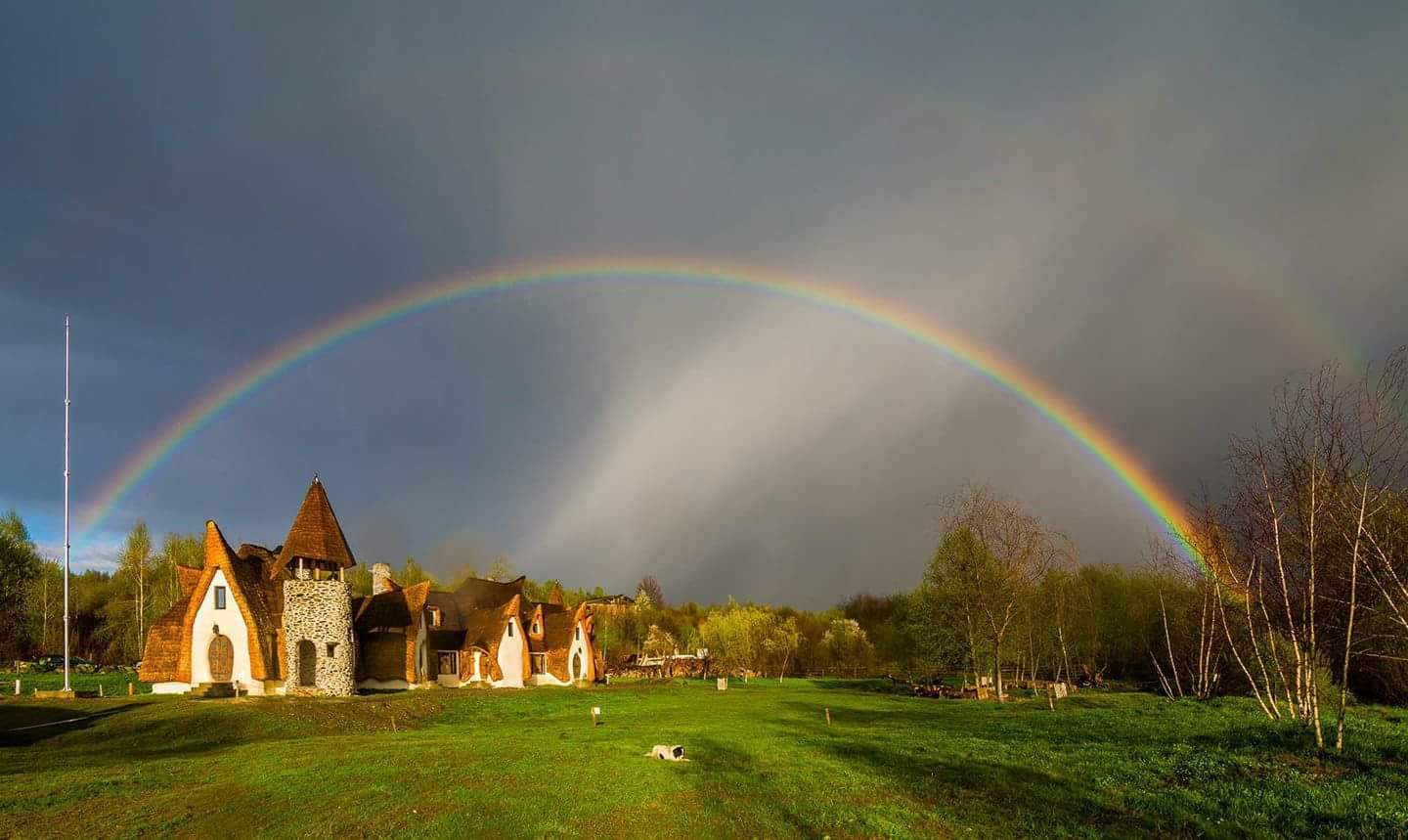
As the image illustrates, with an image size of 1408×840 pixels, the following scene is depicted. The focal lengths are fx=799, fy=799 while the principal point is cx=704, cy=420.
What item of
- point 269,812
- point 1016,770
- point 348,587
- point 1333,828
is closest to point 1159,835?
point 1333,828

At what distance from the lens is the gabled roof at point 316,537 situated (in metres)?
57.5

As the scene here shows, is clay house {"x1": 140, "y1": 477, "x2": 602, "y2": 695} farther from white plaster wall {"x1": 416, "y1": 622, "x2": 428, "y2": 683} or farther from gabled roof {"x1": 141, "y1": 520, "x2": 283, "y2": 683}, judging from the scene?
white plaster wall {"x1": 416, "y1": 622, "x2": 428, "y2": 683}

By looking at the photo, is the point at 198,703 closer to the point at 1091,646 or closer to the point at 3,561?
the point at 3,561

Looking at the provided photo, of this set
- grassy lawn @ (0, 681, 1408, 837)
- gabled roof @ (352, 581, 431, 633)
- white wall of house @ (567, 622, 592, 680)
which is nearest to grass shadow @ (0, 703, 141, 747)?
grassy lawn @ (0, 681, 1408, 837)

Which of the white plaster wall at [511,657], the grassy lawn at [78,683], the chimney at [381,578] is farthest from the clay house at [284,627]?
the chimney at [381,578]

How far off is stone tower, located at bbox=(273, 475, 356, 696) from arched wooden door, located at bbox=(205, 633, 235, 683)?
3972 millimetres

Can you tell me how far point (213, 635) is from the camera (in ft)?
189

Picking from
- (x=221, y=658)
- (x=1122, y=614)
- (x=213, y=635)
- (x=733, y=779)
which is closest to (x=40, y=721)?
(x=221, y=658)

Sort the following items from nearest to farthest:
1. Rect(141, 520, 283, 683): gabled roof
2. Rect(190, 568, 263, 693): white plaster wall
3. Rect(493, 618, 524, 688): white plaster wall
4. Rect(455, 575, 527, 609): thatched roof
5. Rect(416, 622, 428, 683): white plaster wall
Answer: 1. Rect(141, 520, 283, 683): gabled roof
2. Rect(190, 568, 263, 693): white plaster wall
3. Rect(416, 622, 428, 683): white plaster wall
4. Rect(493, 618, 524, 688): white plaster wall
5. Rect(455, 575, 527, 609): thatched roof

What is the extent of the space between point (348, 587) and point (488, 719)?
62.2 feet

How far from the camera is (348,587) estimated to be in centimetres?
5944

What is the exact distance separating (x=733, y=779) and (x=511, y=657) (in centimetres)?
6226

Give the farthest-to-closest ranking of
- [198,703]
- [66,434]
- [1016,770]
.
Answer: [66,434], [198,703], [1016,770]

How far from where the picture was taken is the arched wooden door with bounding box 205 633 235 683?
5709 centimetres
